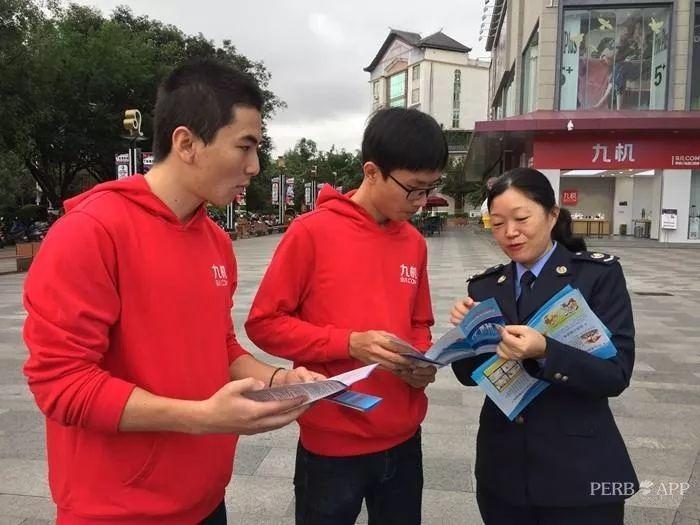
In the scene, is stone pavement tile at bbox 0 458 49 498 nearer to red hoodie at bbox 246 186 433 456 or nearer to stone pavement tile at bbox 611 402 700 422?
red hoodie at bbox 246 186 433 456

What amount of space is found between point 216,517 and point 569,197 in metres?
24.4

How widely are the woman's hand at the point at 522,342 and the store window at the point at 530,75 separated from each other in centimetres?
2221

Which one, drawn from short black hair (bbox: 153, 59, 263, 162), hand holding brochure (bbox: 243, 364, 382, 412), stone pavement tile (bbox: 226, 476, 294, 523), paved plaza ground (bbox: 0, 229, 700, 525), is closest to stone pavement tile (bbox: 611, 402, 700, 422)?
paved plaza ground (bbox: 0, 229, 700, 525)

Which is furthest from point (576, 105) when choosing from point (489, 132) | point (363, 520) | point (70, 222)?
point (70, 222)

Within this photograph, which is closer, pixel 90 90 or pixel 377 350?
pixel 377 350

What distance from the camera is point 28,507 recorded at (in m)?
2.83

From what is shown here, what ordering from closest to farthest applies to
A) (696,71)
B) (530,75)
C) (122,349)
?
(122,349) → (696,71) → (530,75)

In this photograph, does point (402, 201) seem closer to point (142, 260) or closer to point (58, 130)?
point (142, 260)

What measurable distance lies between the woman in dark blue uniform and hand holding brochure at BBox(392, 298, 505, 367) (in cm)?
6

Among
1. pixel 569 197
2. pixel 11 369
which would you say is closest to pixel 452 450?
pixel 11 369

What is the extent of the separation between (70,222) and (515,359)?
45.5 inches

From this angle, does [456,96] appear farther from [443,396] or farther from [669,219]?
[443,396]

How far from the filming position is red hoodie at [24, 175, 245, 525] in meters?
1.12

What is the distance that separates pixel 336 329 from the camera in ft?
5.56
